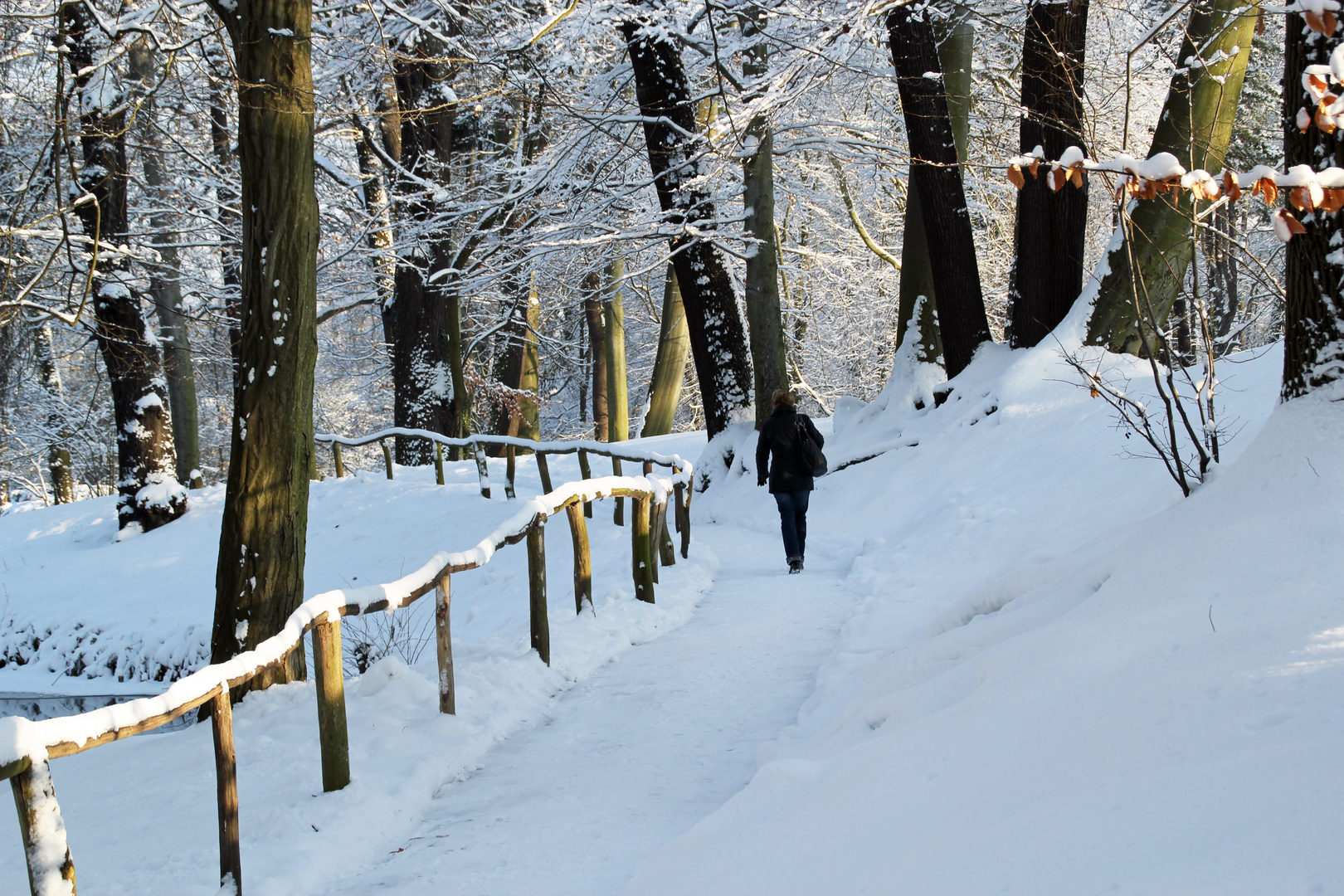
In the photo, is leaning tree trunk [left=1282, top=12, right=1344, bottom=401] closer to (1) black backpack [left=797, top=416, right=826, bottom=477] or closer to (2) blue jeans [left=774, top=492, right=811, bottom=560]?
(1) black backpack [left=797, top=416, right=826, bottom=477]

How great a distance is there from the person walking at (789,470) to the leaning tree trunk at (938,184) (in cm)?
354

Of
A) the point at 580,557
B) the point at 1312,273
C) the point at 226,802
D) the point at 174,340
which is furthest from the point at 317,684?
the point at 174,340

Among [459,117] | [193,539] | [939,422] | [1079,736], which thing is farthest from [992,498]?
[459,117]

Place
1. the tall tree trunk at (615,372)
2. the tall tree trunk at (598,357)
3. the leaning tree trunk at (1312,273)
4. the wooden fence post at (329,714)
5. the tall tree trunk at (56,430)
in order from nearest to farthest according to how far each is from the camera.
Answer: the leaning tree trunk at (1312,273), the wooden fence post at (329,714), the tall tree trunk at (615,372), the tall tree trunk at (598,357), the tall tree trunk at (56,430)

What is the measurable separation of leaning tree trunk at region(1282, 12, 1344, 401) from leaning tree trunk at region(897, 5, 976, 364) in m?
8.30

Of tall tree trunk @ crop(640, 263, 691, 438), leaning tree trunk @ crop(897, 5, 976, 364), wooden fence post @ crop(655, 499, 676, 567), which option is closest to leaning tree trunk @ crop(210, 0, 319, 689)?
wooden fence post @ crop(655, 499, 676, 567)

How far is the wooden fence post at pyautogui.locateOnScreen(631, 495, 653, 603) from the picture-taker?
7223 millimetres

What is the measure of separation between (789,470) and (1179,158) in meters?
4.31

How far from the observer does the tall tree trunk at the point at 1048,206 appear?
977 cm

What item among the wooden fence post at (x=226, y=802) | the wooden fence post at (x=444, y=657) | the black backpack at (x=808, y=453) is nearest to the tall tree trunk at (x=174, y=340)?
the black backpack at (x=808, y=453)

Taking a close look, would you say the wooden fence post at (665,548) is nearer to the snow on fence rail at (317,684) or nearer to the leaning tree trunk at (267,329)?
the snow on fence rail at (317,684)

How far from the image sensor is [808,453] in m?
8.38

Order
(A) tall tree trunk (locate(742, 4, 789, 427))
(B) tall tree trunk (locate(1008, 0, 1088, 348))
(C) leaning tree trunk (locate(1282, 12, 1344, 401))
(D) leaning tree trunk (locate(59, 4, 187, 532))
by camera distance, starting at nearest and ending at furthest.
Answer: (C) leaning tree trunk (locate(1282, 12, 1344, 401)) < (B) tall tree trunk (locate(1008, 0, 1088, 348)) < (A) tall tree trunk (locate(742, 4, 789, 427)) < (D) leaning tree trunk (locate(59, 4, 187, 532))

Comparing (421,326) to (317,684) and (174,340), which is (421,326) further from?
(317,684)
